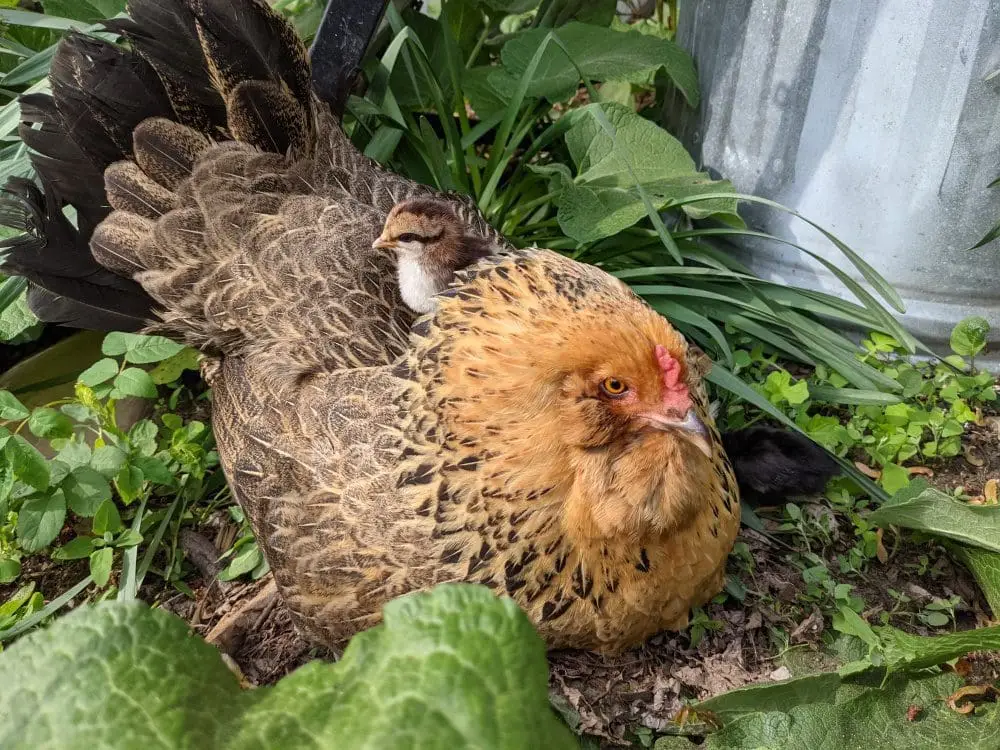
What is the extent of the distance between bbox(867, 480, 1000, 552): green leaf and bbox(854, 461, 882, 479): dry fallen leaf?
0.33m

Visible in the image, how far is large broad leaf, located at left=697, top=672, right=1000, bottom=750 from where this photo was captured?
4.34 ft

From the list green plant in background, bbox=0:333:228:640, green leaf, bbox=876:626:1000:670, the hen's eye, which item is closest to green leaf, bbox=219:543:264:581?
green plant in background, bbox=0:333:228:640

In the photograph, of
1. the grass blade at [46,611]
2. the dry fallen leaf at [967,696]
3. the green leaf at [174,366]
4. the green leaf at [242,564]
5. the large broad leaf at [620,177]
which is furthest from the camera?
the green leaf at [174,366]

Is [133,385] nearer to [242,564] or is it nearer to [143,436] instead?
[143,436]

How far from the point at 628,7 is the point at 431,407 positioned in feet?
9.51

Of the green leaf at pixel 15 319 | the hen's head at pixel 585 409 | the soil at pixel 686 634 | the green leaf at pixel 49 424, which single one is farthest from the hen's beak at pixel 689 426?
the green leaf at pixel 15 319

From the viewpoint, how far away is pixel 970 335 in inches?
83.8

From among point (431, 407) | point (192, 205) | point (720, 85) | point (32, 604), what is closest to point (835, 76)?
point (720, 85)

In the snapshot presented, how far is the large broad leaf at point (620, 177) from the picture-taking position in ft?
7.14

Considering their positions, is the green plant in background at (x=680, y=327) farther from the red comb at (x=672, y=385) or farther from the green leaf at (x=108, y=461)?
the red comb at (x=672, y=385)

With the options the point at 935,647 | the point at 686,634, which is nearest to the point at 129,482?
the point at 686,634

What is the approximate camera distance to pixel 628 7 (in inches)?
142

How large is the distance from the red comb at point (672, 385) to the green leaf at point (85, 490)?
142 cm

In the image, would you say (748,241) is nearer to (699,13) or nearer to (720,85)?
(720,85)
